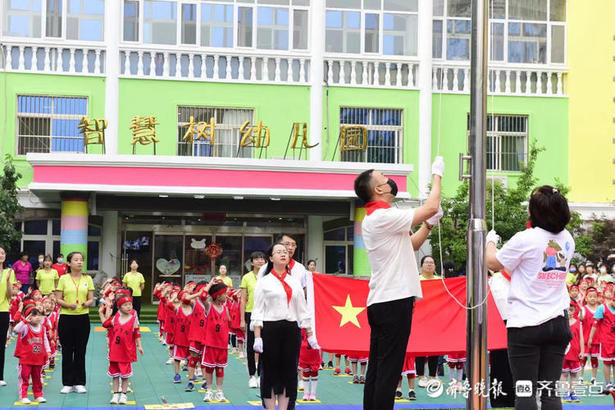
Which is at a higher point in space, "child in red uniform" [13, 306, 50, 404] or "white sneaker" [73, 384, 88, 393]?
"child in red uniform" [13, 306, 50, 404]

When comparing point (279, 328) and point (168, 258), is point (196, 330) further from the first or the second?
point (168, 258)

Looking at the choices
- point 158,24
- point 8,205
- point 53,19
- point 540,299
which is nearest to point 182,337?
point 540,299

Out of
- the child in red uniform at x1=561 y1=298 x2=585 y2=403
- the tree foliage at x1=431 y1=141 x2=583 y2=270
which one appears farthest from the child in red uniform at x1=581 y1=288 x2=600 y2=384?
the tree foliage at x1=431 y1=141 x2=583 y2=270

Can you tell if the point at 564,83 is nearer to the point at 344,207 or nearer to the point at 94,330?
the point at 344,207

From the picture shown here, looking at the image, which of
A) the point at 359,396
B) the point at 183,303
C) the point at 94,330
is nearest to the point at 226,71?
the point at 94,330

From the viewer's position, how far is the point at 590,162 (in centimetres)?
2850

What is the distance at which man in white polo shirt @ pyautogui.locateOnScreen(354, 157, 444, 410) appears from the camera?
5.88m

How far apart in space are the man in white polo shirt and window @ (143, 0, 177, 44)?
21756 millimetres

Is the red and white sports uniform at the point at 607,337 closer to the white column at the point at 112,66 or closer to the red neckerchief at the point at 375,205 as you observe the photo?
the red neckerchief at the point at 375,205

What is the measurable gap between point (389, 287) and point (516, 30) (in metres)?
24.2

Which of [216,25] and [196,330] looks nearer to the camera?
[196,330]

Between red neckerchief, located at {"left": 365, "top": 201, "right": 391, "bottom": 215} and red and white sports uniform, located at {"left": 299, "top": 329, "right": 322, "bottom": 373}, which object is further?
red and white sports uniform, located at {"left": 299, "top": 329, "right": 322, "bottom": 373}

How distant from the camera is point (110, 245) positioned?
26609 mm

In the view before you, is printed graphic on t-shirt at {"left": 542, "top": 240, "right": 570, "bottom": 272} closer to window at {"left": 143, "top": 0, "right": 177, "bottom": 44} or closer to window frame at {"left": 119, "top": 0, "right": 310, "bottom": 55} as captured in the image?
window frame at {"left": 119, "top": 0, "right": 310, "bottom": 55}
